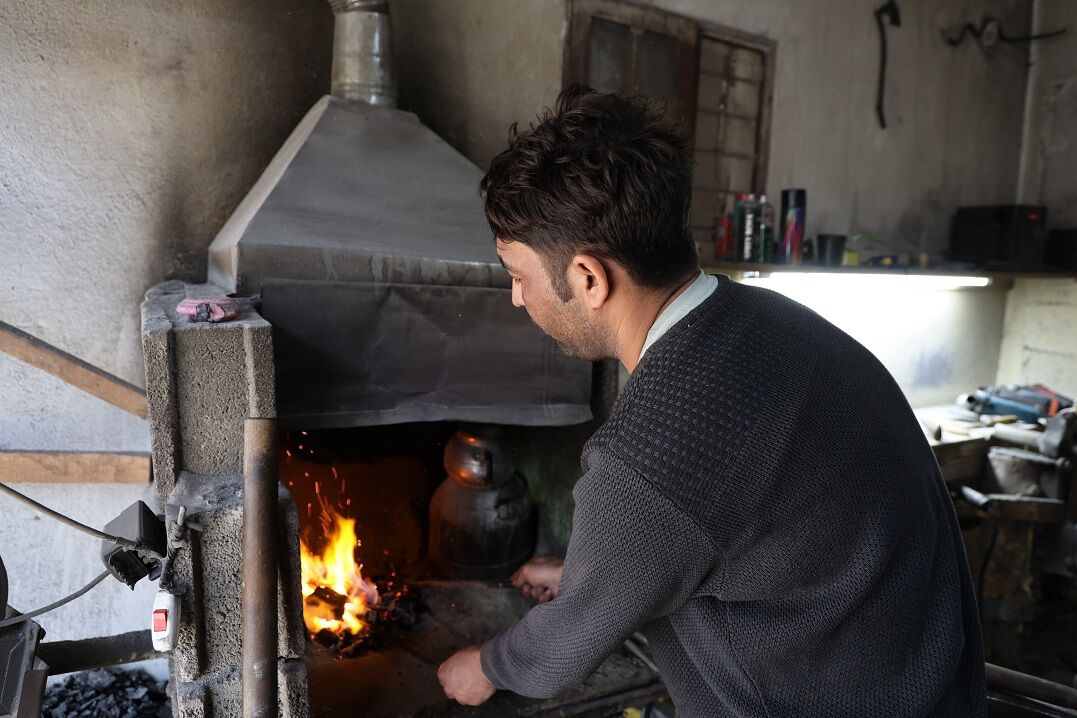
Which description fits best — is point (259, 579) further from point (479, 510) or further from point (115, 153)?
point (115, 153)

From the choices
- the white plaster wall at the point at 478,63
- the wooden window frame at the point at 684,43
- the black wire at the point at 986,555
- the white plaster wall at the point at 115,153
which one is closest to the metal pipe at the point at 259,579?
the white plaster wall at the point at 115,153

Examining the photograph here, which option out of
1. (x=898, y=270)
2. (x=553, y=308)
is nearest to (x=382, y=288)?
(x=553, y=308)

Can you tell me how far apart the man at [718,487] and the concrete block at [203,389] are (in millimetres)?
680

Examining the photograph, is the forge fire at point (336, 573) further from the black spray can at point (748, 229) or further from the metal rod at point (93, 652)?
the black spray can at point (748, 229)

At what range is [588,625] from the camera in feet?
3.85

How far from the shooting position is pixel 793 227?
3693 mm

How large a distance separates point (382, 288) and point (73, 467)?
1319 mm

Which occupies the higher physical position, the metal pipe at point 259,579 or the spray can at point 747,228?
the spray can at point 747,228

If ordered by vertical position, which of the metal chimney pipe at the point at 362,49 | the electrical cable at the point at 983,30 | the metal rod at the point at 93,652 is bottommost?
the metal rod at the point at 93,652

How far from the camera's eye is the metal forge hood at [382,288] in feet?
6.03

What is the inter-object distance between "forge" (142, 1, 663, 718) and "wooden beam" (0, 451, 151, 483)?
487 millimetres

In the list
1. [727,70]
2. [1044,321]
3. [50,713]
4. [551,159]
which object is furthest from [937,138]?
[50,713]

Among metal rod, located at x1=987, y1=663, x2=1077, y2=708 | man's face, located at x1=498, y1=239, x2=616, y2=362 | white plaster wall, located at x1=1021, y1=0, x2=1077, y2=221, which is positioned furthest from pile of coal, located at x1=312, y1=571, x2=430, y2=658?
white plaster wall, located at x1=1021, y1=0, x2=1077, y2=221

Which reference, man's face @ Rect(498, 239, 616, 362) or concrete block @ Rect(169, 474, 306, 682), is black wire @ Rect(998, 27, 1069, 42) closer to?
man's face @ Rect(498, 239, 616, 362)
